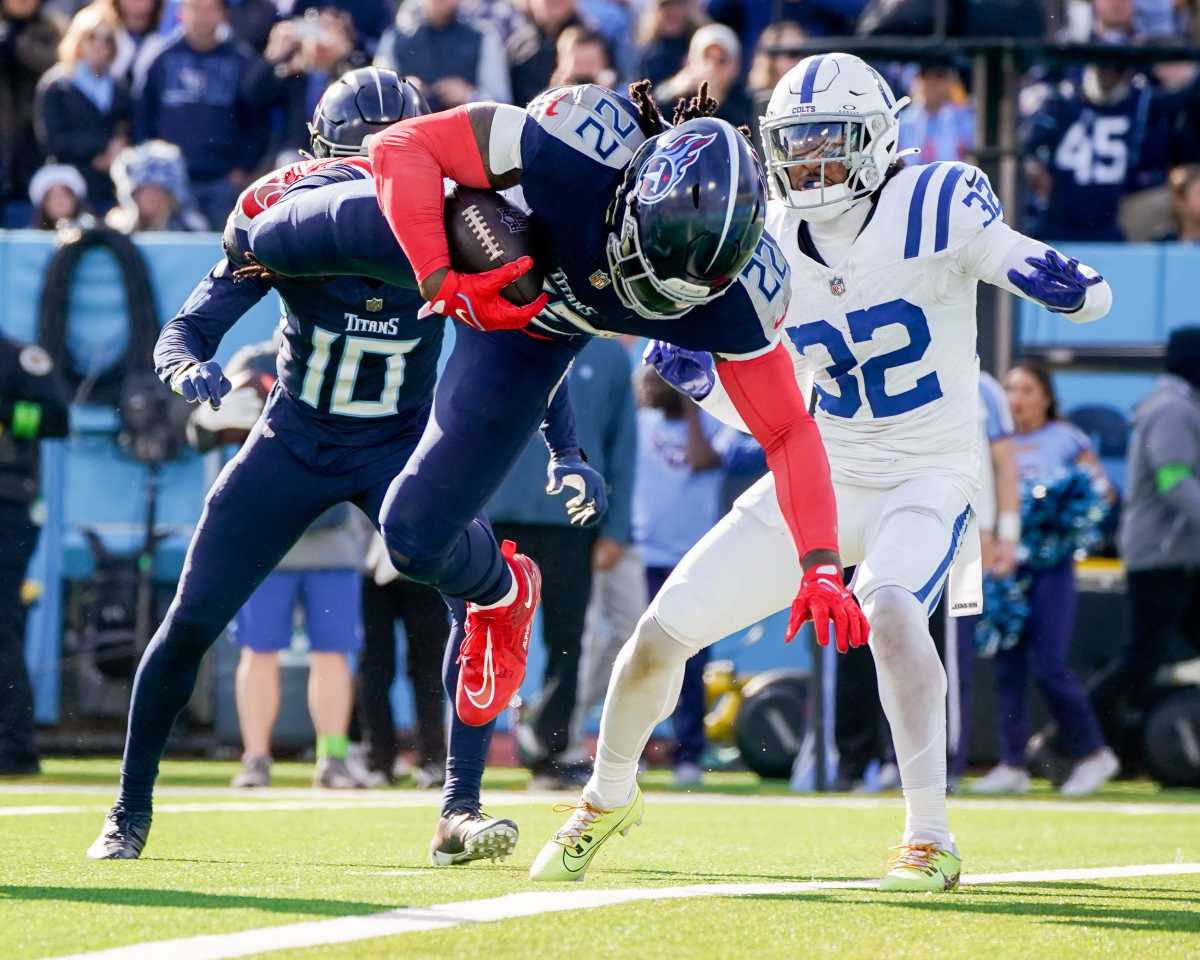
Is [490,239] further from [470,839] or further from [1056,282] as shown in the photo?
[470,839]

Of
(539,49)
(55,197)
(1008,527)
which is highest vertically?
(539,49)

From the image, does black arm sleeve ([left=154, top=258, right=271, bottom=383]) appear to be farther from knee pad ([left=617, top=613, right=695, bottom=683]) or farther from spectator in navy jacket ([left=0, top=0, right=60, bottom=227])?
spectator in navy jacket ([left=0, top=0, right=60, bottom=227])

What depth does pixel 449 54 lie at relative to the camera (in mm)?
10656

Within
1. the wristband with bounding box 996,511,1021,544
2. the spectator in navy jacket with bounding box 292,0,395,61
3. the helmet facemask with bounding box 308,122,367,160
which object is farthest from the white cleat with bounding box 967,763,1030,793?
the spectator in navy jacket with bounding box 292,0,395,61

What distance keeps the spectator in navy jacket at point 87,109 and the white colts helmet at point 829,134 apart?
6760 millimetres

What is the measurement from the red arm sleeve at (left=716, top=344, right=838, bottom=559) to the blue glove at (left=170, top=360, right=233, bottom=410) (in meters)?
1.14

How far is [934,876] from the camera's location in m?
4.59

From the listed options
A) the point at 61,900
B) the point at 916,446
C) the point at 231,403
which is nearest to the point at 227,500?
the point at 61,900

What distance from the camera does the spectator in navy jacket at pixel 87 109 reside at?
11039 mm

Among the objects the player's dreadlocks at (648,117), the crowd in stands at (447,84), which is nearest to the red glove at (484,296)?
the player's dreadlocks at (648,117)

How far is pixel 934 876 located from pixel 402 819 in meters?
2.30

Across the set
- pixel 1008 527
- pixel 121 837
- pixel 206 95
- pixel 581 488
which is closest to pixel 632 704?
pixel 581 488

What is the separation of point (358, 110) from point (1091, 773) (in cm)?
461

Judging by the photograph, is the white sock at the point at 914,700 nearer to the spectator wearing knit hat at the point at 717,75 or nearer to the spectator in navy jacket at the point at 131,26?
the spectator wearing knit hat at the point at 717,75
